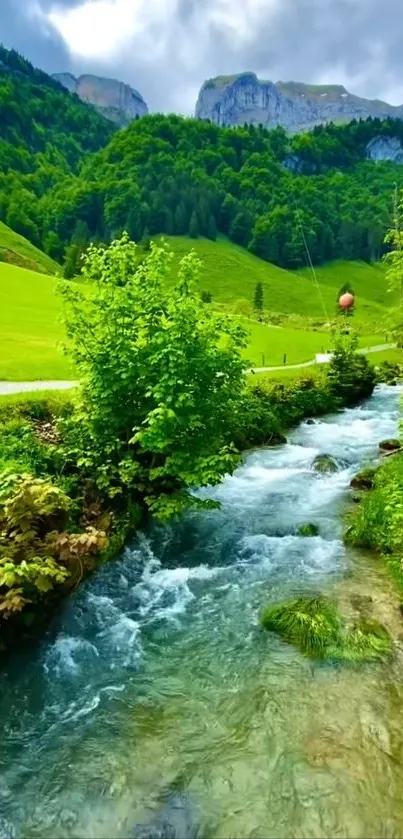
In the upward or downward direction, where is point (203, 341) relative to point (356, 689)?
upward

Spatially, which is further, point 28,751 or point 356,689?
point 356,689

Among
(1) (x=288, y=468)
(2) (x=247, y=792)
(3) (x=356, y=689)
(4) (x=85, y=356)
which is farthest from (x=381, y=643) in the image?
(1) (x=288, y=468)

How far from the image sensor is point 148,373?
559 inches

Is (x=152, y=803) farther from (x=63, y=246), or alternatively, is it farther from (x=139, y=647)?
(x=63, y=246)

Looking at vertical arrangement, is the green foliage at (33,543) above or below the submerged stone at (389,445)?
above

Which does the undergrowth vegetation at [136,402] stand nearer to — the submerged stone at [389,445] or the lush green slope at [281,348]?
the submerged stone at [389,445]

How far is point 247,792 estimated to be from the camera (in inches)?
314

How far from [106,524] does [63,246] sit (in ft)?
569

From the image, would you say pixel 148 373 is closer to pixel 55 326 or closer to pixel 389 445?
pixel 389 445

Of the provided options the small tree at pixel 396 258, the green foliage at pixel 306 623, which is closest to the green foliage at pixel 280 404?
the small tree at pixel 396 258

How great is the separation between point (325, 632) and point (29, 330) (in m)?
34.2

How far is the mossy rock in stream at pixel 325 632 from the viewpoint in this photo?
35.6 ft

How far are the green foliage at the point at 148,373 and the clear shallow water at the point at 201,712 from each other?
2.35 m

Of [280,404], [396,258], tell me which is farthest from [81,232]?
[396,258]
